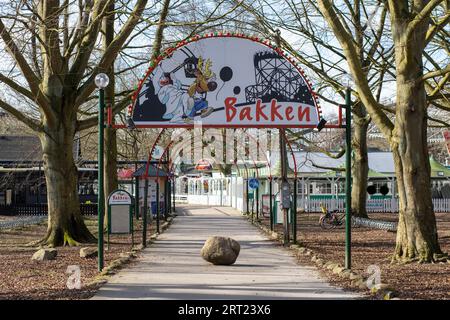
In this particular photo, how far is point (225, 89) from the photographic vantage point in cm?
1711

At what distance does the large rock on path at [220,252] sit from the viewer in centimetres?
1444

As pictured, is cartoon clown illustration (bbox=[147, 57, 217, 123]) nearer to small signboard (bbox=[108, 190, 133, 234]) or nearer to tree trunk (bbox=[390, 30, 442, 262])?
small signboard (bbox=[108, 190, 133, 234])

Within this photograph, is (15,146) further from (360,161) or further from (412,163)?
(412,163)

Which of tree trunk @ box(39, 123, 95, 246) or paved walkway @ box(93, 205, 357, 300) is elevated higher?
tree trunk @ box(39, 123, 95, 246)

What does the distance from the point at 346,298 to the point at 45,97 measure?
36.7 feet

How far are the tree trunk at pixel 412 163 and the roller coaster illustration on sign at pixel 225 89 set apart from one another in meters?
2.64

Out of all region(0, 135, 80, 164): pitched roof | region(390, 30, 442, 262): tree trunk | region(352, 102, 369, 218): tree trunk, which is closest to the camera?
region(390, 30, 442, 262): tree trunk

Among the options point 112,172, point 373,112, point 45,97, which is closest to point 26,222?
point 112,172

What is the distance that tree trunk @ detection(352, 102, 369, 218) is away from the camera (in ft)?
102

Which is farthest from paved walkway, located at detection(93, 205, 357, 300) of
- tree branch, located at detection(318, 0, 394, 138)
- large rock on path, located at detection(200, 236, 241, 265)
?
tree branch, located at detection(318, 0, 394, 138)

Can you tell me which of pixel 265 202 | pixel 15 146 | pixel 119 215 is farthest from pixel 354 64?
pixel 15 146

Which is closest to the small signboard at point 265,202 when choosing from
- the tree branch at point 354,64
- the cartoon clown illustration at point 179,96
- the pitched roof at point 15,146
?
the pitched roof at point 15,146

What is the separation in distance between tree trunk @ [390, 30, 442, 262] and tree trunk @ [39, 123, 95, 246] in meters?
8.75

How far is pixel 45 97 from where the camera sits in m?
18.6
